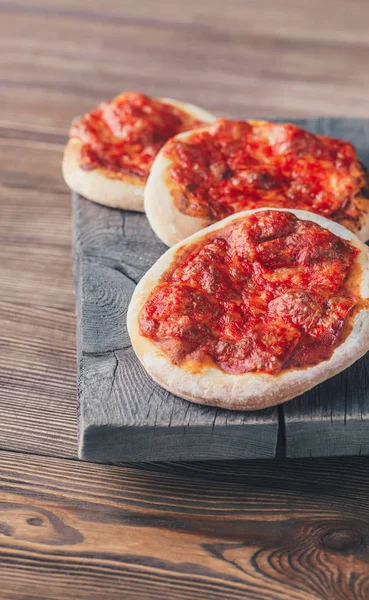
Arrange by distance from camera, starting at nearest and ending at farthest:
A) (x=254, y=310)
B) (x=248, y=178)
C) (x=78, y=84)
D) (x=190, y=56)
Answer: (x=254, y=310)
(x=248, y=178)
(x=78, y=84)
(x=190, y=56)

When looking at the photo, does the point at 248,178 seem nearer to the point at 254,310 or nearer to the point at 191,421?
the point at 254,310

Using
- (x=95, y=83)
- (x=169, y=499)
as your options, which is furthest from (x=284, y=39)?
(x=169, y=499)

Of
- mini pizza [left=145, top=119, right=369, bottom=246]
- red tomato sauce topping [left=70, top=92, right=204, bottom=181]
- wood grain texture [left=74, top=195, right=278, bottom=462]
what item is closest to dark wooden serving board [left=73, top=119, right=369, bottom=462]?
wood grain texture [left=74, top=195, right=278, bottom=462]

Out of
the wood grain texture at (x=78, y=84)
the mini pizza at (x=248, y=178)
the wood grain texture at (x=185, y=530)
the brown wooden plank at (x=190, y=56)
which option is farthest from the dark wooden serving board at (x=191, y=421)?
the brown wooden plank at (x=190, y=56)

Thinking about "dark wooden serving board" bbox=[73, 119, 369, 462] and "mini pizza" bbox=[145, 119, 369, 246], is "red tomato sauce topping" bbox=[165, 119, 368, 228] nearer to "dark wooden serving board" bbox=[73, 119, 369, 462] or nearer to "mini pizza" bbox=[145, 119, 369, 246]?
"mini pizza" bbox=[145, 119, 369, 246]

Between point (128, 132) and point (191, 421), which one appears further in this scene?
point (128, 132)

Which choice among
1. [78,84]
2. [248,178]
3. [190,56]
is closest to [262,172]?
[248,178]

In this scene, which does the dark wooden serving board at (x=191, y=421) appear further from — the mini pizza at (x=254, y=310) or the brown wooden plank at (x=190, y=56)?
the brown wooden plank at (x=190, y=56)
